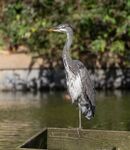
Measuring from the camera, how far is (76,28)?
19188 mm

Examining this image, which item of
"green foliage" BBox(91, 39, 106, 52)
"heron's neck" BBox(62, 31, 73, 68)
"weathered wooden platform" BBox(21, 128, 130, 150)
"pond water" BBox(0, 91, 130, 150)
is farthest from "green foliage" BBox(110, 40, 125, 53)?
"weathered wooden platform" BBox(21, 128, 130, 150)

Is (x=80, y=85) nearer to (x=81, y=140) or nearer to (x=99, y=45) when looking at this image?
(x=81, y=140)

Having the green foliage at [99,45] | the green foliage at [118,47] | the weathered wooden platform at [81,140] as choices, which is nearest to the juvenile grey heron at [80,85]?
the weathered wooden platform at [81,140]

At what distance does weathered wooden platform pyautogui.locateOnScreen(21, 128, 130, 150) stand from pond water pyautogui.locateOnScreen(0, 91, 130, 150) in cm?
58

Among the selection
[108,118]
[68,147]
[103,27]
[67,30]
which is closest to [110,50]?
[103,27]

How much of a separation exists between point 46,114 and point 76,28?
520cm

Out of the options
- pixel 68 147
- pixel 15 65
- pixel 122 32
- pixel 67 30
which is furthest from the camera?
pixel 15 65

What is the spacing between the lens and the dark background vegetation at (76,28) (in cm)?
1867

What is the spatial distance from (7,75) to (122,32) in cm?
378

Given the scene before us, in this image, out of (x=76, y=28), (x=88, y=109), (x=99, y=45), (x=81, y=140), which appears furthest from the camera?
(x=76, y=28)

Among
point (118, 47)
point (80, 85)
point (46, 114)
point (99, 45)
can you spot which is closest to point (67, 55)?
point (80, 85)

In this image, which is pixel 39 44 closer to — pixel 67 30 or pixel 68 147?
pixel 67 30

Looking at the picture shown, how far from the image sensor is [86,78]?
10.1 meters

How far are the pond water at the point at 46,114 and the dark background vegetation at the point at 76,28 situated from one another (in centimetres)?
148
